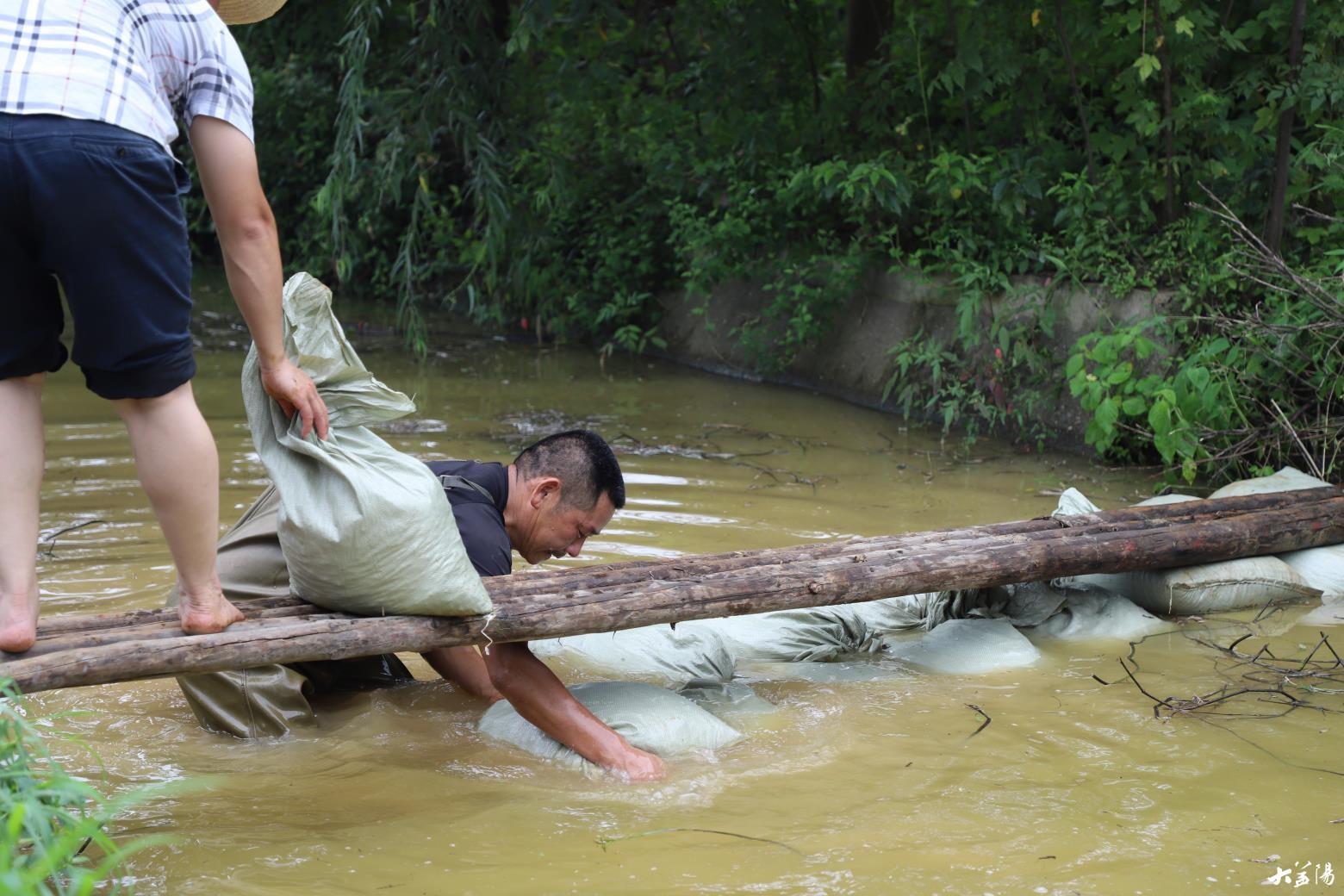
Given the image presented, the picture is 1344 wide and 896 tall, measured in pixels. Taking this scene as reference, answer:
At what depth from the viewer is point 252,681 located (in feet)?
10.4

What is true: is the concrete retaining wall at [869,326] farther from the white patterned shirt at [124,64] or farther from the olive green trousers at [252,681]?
the white patterned shirt at [124,64]

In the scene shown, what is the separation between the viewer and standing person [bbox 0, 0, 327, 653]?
7.06ft

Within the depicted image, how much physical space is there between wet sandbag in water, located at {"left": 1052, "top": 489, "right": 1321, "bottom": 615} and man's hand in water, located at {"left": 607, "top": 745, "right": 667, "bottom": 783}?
1741 millimetres

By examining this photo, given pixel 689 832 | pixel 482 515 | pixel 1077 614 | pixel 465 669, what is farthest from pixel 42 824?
pixel 1077 614

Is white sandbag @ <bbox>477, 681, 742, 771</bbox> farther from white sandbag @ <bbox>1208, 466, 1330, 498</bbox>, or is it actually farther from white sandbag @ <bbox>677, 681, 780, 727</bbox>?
white sandbag @ <bbox>1208, 466, 1330, 498</bbox>

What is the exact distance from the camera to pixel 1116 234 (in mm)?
6508

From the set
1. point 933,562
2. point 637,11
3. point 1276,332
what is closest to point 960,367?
point 1276,332

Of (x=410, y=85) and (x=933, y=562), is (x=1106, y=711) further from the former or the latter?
(x=410, y=85)

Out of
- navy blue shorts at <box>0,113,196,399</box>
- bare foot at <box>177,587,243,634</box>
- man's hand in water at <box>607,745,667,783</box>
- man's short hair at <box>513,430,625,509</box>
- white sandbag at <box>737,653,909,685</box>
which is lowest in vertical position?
A: white sandbag at <box>737,653,909,685</box>

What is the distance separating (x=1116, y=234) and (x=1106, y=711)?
152 inches

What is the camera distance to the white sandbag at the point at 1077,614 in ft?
12.9

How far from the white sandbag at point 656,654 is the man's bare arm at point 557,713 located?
639 mm

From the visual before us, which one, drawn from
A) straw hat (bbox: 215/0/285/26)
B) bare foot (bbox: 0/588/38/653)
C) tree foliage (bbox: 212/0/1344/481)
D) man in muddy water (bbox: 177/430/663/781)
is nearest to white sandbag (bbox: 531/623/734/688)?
man in muddy water (bbox: 177/430/663/781)

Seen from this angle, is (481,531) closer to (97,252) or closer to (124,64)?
(97,252)
